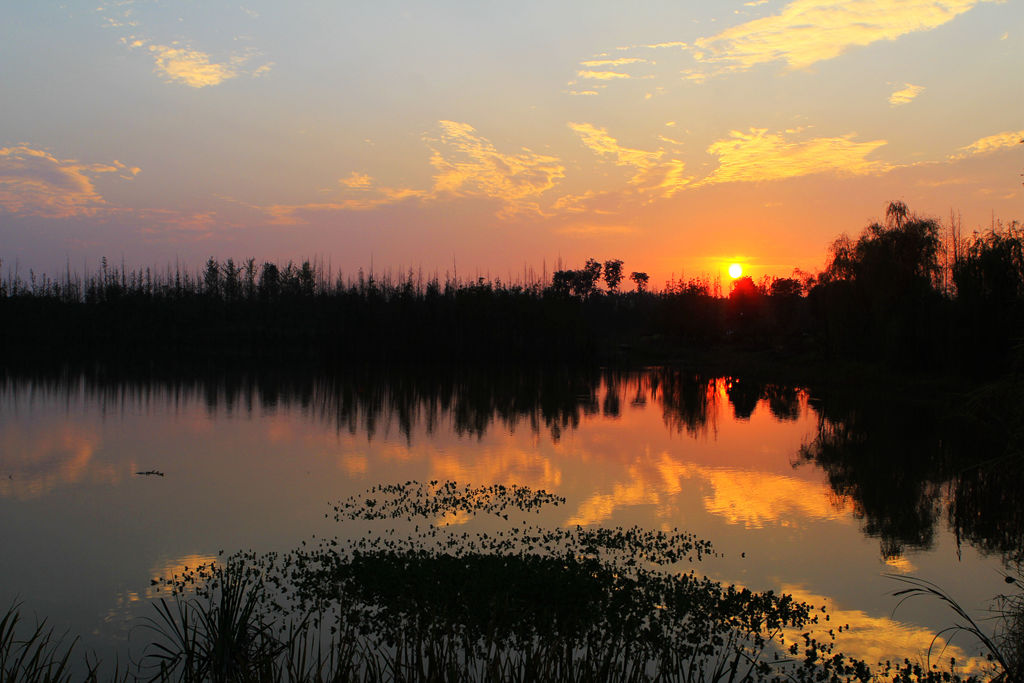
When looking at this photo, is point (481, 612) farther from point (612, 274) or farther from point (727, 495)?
point (612, 274)

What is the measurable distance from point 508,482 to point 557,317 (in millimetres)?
55006

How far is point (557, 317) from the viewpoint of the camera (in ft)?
242

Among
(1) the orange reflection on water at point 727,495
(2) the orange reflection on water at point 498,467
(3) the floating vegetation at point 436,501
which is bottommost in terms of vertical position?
(1) the orange reflection on water at point 727,495

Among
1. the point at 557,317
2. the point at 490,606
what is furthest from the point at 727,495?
the point at 557,317

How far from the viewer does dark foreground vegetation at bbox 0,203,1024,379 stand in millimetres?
39469

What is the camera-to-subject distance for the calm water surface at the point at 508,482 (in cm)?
1196

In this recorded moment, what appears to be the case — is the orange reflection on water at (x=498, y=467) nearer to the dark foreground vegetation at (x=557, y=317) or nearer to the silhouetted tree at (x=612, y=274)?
the dark foreground vegetation at (x=557, y=317)

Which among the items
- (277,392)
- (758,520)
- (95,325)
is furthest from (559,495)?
(95,325)

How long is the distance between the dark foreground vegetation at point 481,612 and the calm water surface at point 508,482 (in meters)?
0.65

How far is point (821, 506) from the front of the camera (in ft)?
59.3

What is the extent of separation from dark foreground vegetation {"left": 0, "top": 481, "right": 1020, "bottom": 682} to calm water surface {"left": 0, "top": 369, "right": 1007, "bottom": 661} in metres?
0.65

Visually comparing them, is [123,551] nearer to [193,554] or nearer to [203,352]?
[193,554]

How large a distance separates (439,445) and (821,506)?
1241cm

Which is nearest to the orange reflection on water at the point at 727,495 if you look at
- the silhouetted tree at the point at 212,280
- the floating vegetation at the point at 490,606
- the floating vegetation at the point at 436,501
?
the floating vegetation at the point at 436,501
